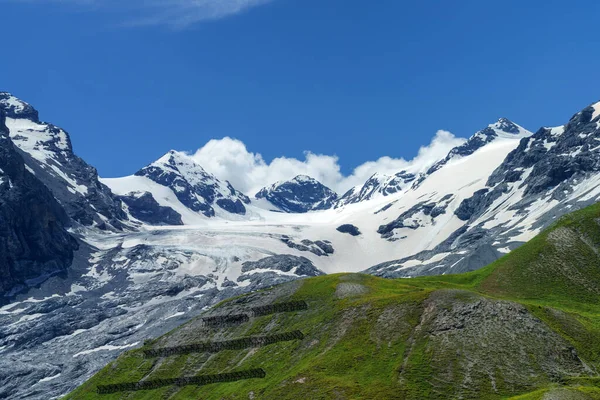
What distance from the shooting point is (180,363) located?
150875 millimetres

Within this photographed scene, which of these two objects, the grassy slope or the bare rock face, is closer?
the bare rock face

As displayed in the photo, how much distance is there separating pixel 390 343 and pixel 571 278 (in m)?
57.2

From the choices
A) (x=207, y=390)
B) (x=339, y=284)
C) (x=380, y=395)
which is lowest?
(x=380, y=395)

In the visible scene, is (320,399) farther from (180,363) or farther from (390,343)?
(180,363)

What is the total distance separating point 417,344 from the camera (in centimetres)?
11325

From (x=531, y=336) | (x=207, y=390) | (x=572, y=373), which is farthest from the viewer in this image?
(x=207, y=390)

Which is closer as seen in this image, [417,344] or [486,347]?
[486,347]

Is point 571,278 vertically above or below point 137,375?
below

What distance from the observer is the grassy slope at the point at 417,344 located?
101 meters

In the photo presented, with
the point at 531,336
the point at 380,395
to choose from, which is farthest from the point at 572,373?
the point at 380,395

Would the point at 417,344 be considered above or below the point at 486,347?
above

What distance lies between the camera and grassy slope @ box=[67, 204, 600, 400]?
10125 cm

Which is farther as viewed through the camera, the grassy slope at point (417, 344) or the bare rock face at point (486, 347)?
the grassy slope at point (417, 344)

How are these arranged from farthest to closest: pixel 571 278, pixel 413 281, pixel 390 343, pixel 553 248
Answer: pixel 413 281
pixel 553 248
pixel 571 278
pixel 390 343
